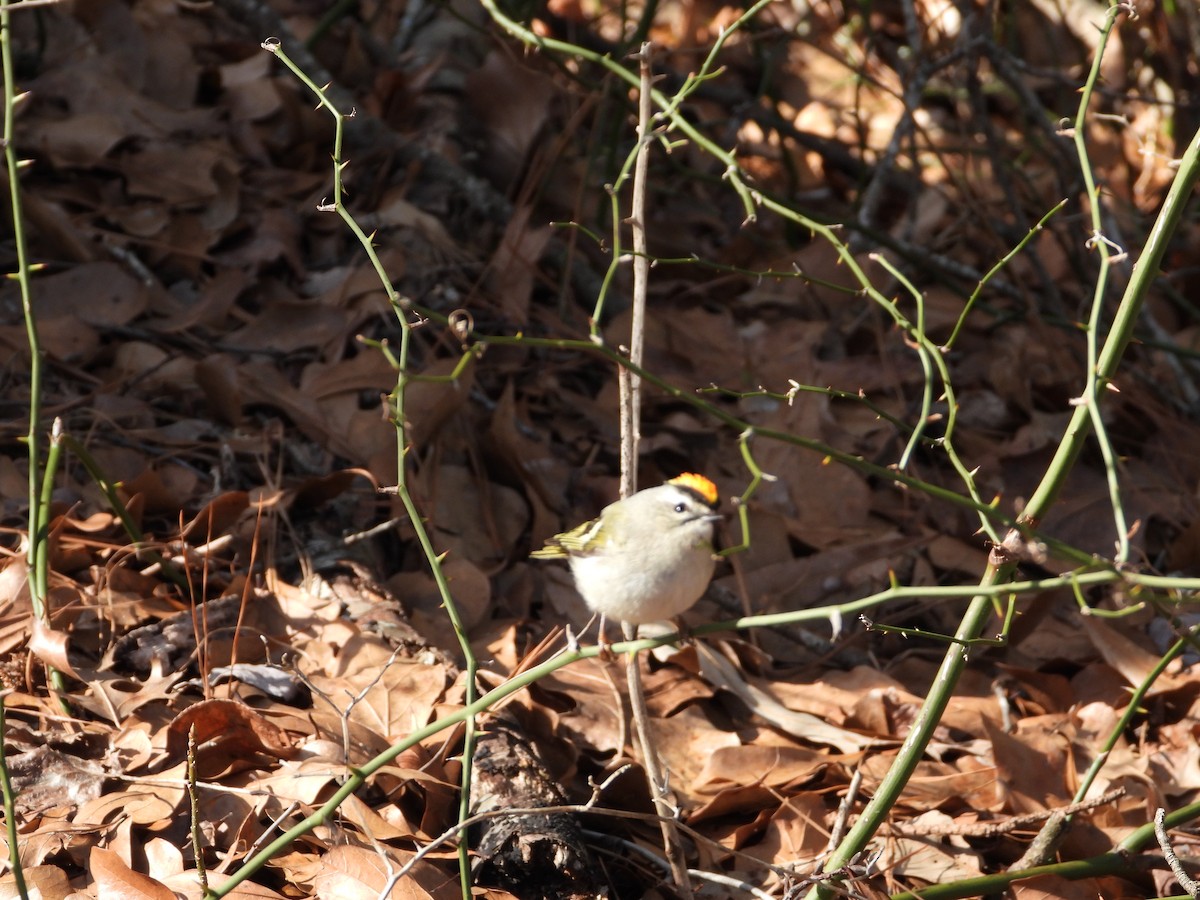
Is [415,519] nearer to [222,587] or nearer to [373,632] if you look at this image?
[373,632]

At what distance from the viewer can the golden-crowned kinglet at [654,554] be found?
303 cm

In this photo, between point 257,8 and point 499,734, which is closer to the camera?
point 499,734

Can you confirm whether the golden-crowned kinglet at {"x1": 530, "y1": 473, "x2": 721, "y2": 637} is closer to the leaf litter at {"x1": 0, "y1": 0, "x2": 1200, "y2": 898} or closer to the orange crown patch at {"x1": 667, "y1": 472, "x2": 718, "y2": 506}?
the orange crown patch at {"x1": 667, "y1": 472, "x2": 718, "y2": 506}

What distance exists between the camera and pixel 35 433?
318 centimetres

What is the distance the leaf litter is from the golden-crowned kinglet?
1.63 ft

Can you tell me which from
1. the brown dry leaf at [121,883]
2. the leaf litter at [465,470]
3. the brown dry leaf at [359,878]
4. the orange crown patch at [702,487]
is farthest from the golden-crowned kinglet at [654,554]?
the brown dry leaf at [121,883]

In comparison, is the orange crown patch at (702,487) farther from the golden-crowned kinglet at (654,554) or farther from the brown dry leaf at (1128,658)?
the brown dry leaf at (1128,658)

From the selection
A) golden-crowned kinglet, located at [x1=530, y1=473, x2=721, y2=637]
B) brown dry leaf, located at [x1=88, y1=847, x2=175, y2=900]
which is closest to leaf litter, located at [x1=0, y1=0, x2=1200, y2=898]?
brown dry leaf, located at [x1=88, y1=847, x2=175, y2=900]

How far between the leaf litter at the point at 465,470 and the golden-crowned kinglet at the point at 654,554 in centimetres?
50

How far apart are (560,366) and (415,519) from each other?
2883mm

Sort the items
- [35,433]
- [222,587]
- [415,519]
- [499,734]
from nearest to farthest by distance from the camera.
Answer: [415,519] < [35,433] < [499,734] < [222,587]

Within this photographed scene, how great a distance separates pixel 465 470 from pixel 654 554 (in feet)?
6.33

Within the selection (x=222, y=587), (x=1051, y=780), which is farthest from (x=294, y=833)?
(x=1051, y=780)

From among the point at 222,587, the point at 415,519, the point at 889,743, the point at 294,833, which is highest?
the point at 415,519
